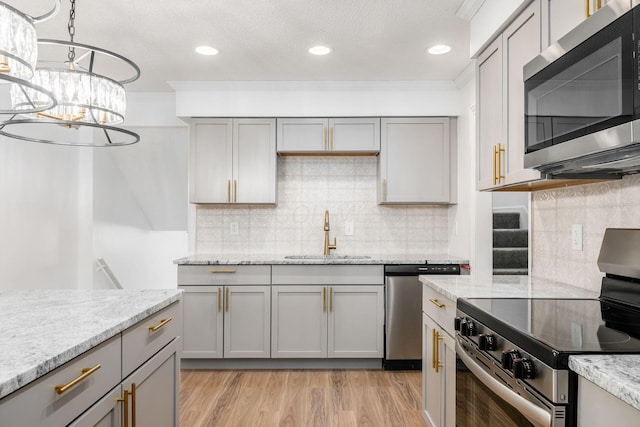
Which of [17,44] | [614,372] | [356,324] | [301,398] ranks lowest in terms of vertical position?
[301,398]

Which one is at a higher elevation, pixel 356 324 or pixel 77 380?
pixel 77 380

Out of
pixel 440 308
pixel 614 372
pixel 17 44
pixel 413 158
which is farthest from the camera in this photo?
pixel 413 158

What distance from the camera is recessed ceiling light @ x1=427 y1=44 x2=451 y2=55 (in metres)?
3.04

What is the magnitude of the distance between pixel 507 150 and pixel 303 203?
7.60 feet

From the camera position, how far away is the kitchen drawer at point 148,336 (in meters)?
1.48

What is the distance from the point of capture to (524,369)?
116 centimetres

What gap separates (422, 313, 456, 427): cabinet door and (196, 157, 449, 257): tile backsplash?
1.75m

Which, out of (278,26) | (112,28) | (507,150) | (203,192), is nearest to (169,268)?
(203,192)

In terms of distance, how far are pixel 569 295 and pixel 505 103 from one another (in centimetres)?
93

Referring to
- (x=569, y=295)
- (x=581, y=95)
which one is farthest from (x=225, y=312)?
(x=581, y=95)

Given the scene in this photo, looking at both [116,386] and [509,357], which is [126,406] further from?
[509,357]

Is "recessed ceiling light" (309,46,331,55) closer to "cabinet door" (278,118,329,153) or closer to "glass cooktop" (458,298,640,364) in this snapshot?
"cabinet door" (278,118,329,153)

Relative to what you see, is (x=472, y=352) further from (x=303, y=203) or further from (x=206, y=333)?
(x=303, y=203)

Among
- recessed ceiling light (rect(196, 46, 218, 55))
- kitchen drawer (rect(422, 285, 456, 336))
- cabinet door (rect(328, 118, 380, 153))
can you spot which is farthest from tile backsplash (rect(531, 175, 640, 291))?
recessed ceiling light (rect(196, 46, 218, 55))
